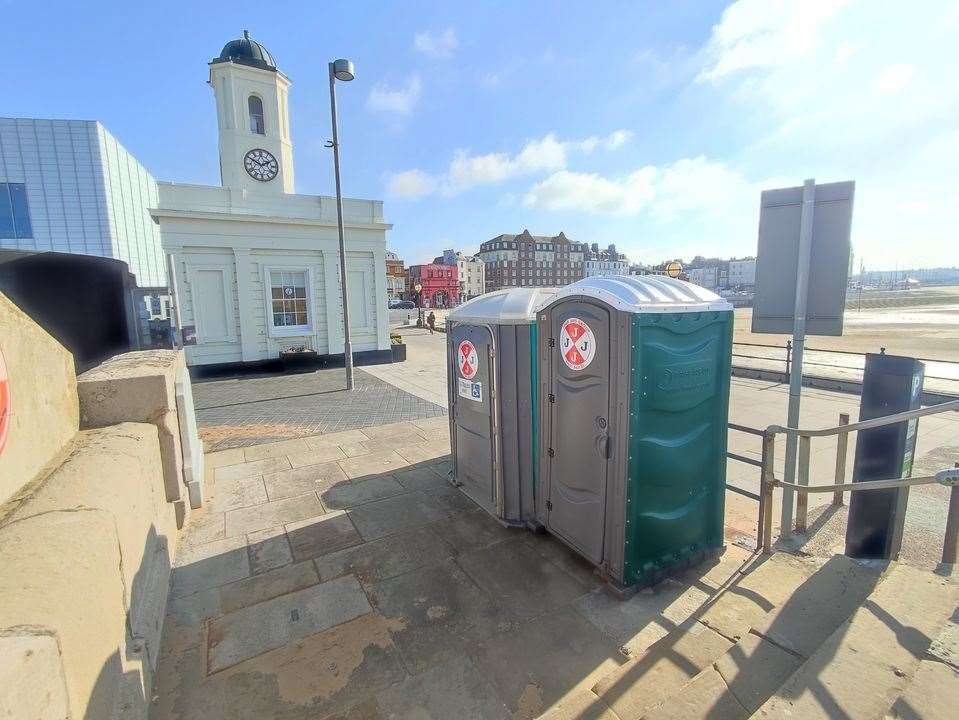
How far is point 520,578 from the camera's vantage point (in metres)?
3.78

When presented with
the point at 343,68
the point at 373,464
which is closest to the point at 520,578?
the point at 373,464

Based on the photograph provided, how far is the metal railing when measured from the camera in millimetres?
2496

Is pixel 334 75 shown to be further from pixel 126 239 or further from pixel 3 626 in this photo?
pixel 126 239

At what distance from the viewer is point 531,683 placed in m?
2.75

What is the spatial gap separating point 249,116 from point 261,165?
5.32 ft

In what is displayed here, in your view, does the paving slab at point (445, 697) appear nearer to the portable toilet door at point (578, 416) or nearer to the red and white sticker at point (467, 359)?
the portable toilet door at point (578, 416)

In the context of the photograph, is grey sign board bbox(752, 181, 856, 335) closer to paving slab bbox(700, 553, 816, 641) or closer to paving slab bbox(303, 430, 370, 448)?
paving slab bbox(700, 553, 816, 641)

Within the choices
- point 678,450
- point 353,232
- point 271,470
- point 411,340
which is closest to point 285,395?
point 271,470

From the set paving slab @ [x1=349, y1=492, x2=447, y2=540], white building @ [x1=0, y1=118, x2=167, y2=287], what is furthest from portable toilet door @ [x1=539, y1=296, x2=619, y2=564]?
white building @ [x1=0, y1=118, x2=167, y2=287]

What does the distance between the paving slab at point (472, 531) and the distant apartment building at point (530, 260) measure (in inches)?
3765

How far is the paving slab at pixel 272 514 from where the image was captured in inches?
187

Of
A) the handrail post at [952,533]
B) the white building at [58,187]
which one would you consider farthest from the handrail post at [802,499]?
A: the white building at [58,187]

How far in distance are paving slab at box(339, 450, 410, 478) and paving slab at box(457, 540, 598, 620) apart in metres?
2.41

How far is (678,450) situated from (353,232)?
1426 centimetres
